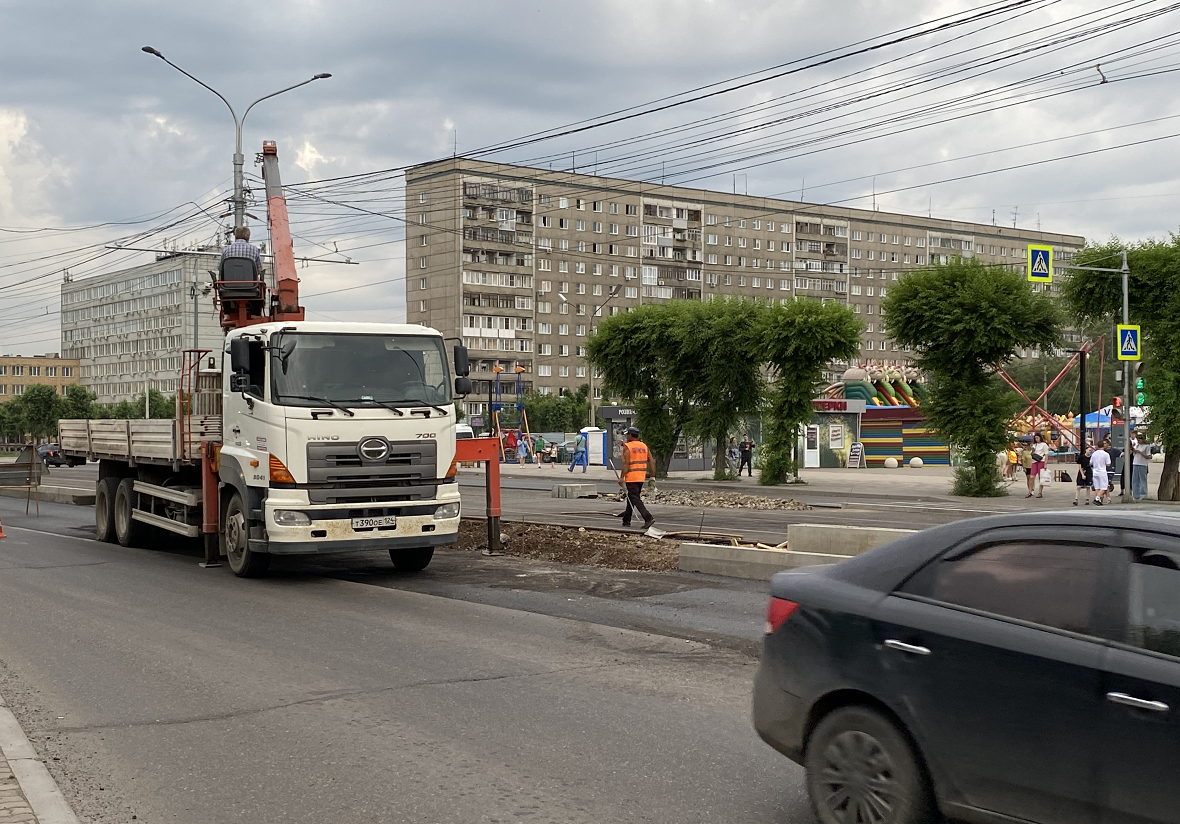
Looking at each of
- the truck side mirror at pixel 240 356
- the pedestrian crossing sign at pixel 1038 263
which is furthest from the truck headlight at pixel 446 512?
the pedestrian crossing sign at pixel 1038 263

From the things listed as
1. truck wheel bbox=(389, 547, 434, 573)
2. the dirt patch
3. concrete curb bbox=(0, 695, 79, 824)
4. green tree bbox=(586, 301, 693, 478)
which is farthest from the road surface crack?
green tree bbox=(586, 301, 693, 478)

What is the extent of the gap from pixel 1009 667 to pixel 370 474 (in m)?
9.61

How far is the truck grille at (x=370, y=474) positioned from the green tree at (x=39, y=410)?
113 metres

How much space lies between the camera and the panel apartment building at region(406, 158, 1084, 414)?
10412cm

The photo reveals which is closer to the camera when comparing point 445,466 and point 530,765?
point 530,765

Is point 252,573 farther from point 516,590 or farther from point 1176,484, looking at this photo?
point 1176,484

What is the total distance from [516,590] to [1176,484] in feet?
80.5

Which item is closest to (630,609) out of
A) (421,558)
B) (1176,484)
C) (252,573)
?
(421,558)

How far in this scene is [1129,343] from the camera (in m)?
29.6

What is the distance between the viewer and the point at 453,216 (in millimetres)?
103438

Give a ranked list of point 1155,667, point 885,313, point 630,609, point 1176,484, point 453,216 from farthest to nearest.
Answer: point 453,216 < point 885,313 < point 1176,484 < point 630,609 < point 1155,667

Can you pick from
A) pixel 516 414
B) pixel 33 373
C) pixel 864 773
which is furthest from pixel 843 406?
pixel 33 373

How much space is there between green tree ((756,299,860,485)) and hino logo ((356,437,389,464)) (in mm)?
28554

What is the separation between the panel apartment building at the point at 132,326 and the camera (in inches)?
5261
